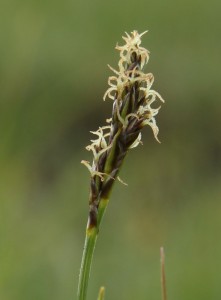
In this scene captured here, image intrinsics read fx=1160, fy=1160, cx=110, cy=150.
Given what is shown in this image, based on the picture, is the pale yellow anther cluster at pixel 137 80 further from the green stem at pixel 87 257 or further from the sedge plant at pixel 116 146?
the green stem at pixel 87 257

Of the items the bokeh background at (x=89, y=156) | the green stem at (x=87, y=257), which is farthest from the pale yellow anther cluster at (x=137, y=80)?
the bokeh background at (x=89, y=156)

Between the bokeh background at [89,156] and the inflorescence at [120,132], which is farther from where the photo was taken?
the bokeh background at [89,156]

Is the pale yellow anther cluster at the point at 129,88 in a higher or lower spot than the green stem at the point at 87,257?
higher

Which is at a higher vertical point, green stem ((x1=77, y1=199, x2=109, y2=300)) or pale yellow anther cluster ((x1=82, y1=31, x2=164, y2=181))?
pale yellow anther cluster ((x1=82, y1=31, x2=164, y2=181))

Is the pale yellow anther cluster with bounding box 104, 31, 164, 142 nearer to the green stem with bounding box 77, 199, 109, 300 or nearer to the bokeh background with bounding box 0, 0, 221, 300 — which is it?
the green stem with bounding box 77, 199, 109, 300

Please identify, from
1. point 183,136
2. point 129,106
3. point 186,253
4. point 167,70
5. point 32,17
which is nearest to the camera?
point 129,106

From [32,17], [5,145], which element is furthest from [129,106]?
[32,17]

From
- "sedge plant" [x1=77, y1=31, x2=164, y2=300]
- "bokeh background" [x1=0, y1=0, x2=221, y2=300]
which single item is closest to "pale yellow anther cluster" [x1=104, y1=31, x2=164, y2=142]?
"sedge plant" [x1=77, y1=31, x2=164, y2=300]

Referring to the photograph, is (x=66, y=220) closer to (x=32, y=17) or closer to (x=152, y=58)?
(x=152, y=58)
